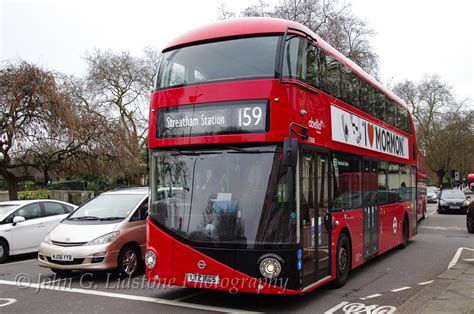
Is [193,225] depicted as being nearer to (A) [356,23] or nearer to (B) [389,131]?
(B) [389,131]

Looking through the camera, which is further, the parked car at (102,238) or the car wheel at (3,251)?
the car wheel at (3,251)

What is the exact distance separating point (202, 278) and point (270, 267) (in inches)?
41.2

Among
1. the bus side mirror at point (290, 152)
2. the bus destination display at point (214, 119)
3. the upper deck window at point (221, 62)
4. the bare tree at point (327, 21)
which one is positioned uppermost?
the bare tree at point (327, 21)

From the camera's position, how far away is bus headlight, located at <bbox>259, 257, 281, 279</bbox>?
261 inches

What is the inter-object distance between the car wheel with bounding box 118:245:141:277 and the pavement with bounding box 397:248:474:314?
16.9ft

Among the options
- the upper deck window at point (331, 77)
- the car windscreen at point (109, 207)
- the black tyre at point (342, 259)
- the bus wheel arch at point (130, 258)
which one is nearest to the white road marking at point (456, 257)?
the black tyre at point (342, 259)

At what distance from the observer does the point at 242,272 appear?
677cm

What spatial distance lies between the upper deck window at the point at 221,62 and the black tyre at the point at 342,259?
345 centimetres

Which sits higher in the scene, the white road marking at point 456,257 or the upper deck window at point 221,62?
the upper deck window at point 221,62

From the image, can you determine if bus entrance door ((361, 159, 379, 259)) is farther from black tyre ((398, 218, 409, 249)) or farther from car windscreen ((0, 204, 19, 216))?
car windscreen ((0, 204, 19, 216))

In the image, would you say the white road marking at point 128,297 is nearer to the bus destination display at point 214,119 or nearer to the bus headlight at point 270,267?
the bus headlight at point 270,267

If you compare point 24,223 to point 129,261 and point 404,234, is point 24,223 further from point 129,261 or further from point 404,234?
point 404,234

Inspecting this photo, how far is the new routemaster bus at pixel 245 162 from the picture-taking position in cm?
680

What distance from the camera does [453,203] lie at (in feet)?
99.1
